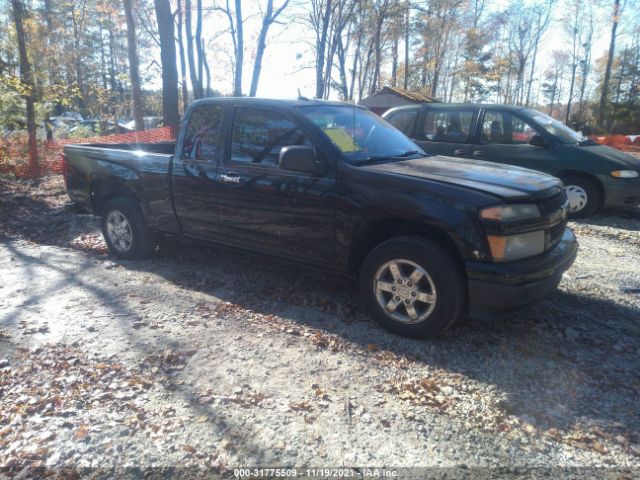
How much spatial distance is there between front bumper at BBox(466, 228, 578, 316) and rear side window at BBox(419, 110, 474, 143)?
4903mm

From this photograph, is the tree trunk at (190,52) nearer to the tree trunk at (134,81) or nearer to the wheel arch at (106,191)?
the tree trunk at (134,81)

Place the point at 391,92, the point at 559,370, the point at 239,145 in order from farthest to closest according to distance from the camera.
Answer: the point at 391,92 → the point at 239,145 → the point at 559,370

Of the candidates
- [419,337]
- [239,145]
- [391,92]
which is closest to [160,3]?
[391,92]

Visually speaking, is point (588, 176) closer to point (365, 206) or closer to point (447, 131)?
point (447, 131)

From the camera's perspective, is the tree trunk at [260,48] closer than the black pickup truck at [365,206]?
No

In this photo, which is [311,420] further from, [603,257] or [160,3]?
[160,3]

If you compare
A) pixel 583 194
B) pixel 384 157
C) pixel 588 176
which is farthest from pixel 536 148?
pixel 384 157

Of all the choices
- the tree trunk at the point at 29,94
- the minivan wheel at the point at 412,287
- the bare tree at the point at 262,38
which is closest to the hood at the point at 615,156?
the minivan wheel at the point at 412,287

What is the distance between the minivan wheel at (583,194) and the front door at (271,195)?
5.16 m

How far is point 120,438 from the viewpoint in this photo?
258 centimetres

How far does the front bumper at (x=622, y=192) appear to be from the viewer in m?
7.12

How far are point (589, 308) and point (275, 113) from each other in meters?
3.31

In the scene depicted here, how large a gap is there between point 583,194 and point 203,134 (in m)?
5.92

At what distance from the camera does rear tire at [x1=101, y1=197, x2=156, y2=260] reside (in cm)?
555
